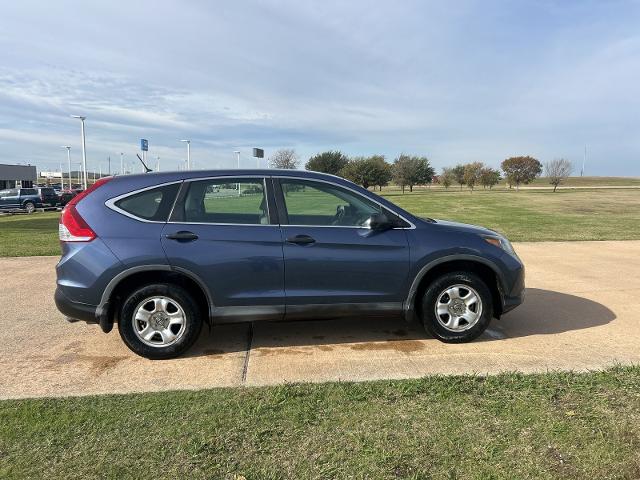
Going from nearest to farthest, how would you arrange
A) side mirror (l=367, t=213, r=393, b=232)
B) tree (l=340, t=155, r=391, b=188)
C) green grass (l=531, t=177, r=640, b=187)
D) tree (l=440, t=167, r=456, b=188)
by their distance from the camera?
1. side mirror (l=367, t=213, r=393, b=232)
2. tree (l=340, t=155, r=391, b=188)
3. tree (l=440, t=167, r=456, b=188)
4. green grass (l=531, t=177, r=640, b=187)

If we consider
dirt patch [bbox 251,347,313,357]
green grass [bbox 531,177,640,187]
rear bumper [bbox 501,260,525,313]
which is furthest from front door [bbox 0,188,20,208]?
green grass [bbox 531,177,640,187]

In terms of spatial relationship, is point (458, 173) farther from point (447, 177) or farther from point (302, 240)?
point (302, 240)

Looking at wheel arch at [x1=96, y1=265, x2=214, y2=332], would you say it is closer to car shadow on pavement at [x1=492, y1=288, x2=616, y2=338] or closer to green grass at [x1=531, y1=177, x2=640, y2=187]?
car shadow on pavement at [x1=492, y1=288, x2=616, y2=338]

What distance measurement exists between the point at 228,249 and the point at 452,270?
215cm

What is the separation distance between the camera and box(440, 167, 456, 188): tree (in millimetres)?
78037

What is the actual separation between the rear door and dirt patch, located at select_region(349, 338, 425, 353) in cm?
88

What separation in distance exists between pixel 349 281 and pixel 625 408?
2.25 meters

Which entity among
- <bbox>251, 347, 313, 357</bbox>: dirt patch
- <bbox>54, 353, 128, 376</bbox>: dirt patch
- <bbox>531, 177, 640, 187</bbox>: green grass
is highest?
<bbox>531, 177, 640, 187</bbox>: green grass

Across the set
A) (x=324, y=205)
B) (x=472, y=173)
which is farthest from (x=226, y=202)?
(x=472, y=173)

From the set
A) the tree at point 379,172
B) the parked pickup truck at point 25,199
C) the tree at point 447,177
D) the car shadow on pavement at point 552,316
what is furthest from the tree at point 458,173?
the car shadow on pavement at point 552,316

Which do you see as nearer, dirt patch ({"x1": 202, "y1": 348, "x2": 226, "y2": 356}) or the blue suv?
the blue suv

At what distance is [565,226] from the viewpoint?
15.6m

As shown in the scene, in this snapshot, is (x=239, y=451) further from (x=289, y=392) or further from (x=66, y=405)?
(x=66, y=405)

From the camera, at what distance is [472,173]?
7331 centimetres
